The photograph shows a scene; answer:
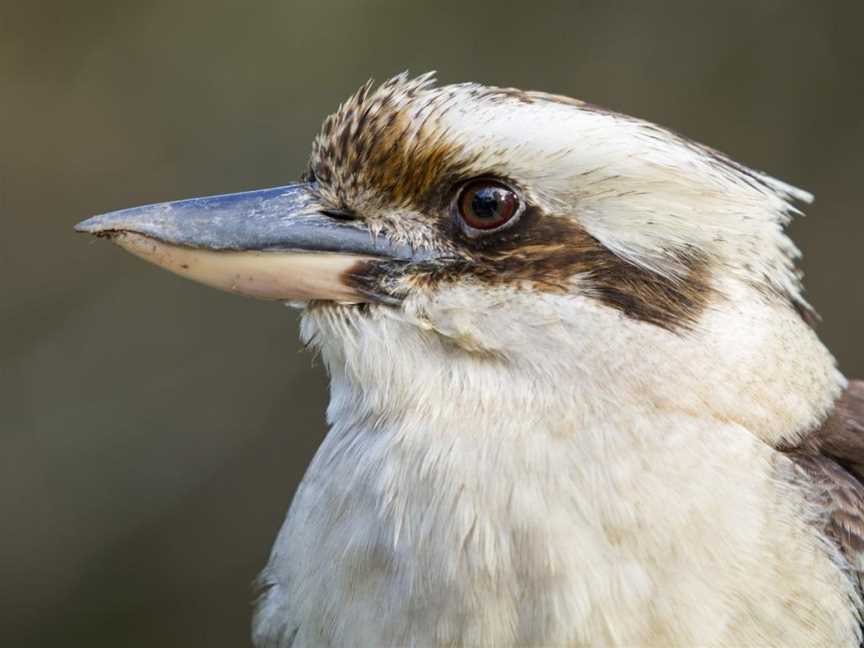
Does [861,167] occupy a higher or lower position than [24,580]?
higher

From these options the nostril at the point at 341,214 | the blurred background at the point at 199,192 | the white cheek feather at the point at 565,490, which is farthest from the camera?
the blurred background at the point at 199,192

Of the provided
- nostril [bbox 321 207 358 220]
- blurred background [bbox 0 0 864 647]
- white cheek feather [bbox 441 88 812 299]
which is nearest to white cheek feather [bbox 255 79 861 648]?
white cheek feather [bbox 441 88 812 299]

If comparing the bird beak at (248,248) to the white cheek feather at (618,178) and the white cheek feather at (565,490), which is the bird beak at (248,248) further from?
the white cheek feather at (618,178)

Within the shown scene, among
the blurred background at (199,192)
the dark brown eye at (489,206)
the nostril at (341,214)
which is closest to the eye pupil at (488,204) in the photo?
the dark brown eye at (489,206)

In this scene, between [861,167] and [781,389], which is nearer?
[781,389]

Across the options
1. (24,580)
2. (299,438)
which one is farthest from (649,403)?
(24,580)

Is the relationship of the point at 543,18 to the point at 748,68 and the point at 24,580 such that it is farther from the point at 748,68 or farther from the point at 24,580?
the point at 24,580

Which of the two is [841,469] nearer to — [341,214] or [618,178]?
[618,178]

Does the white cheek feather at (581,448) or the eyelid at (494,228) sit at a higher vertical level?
the eyelid at (494,228)
